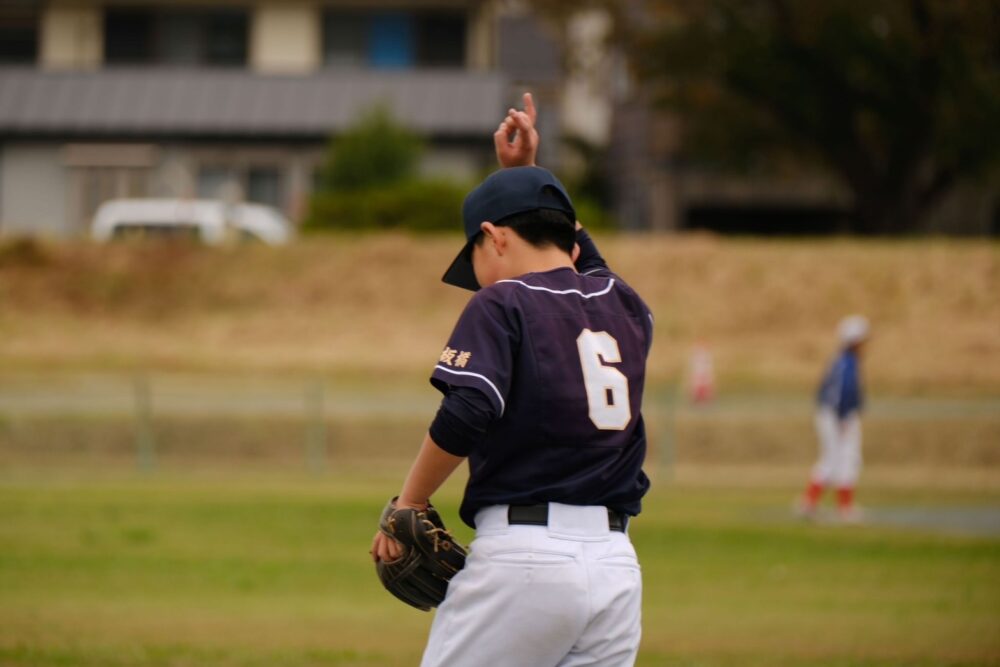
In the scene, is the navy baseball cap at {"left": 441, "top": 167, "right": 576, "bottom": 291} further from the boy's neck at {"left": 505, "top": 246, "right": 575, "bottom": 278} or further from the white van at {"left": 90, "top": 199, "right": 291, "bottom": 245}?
the white van at {"left": 90, "top": 199, "right": 291, "bottom": 245}

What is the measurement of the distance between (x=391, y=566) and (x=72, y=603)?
730cm

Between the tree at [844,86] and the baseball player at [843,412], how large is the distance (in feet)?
60.2

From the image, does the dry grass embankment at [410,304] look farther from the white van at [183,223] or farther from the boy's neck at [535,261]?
the boy's neck at [535,261]

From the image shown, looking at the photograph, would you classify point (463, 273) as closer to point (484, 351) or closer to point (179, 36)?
point (484, 351)

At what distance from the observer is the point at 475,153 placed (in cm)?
3856

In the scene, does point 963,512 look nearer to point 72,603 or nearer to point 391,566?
point 72,603

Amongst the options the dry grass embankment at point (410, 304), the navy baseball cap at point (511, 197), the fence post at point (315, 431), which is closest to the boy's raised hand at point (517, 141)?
the navy baseball cap at point (511, 197)

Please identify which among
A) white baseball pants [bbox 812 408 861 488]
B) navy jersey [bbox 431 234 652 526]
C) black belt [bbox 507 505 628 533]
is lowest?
white baseball pants [bbox 812 408 861 488]

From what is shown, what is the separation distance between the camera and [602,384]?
165 inches

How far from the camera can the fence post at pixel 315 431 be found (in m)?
23.6

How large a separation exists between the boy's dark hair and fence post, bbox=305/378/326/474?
757 inches

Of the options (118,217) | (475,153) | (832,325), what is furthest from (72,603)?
(475,153)

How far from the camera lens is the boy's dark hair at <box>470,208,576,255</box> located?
436 cm

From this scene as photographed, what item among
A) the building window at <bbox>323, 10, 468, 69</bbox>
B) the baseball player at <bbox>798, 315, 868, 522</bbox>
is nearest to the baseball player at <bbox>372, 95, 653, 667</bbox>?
the baseball player at <bbox>798, 315, 868, 522</bbox>
